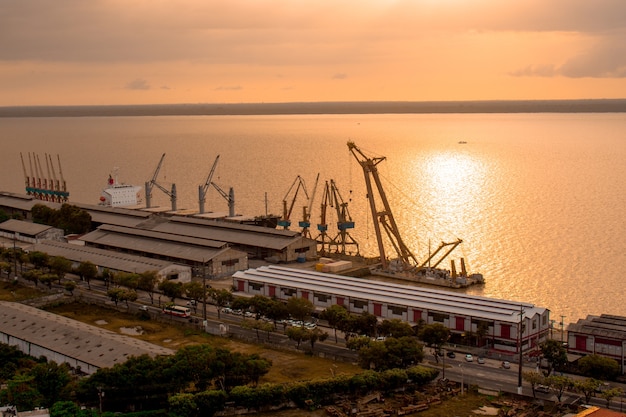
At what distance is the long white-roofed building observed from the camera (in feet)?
93.2

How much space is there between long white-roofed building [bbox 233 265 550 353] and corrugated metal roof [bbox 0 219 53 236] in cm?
2056

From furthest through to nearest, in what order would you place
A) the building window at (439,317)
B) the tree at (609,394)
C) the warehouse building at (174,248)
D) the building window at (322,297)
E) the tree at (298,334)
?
the warehouse building at (174,248)
the building window at (322,297)
the building window at (439,317)
the tree at (298,334)
the tree at (609,394)

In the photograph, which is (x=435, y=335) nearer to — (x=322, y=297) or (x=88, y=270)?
(x=322, y=297)

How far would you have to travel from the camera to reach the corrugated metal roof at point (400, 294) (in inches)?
1157

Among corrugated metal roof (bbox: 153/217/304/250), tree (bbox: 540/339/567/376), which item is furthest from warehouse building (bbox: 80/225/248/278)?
tree (bbox: 540/339/567/376)

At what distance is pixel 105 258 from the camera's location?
1649 inches

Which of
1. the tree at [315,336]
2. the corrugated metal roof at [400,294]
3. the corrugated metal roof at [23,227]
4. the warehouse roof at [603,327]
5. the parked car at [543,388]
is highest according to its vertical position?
the corrugated metal roof at [23,227]

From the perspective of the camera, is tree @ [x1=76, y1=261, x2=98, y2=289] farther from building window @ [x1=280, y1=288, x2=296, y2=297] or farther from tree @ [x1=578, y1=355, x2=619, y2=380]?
tree @ [x1=578, y1=355, x2=619, y2=380]

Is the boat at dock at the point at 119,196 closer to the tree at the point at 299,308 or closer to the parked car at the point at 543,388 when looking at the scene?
the tree at the point at 299,308

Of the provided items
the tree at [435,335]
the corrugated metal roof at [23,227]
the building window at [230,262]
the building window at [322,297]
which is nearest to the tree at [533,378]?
the tree at [435,335]

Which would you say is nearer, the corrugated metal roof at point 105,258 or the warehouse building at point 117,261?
the warehouse building at point 117,261

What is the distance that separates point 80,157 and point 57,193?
197ft

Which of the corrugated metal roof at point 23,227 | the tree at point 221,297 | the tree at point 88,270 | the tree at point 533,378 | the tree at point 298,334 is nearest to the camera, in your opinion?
the tree at point 533,378

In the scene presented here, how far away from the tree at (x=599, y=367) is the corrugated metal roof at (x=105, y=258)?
867 inches
